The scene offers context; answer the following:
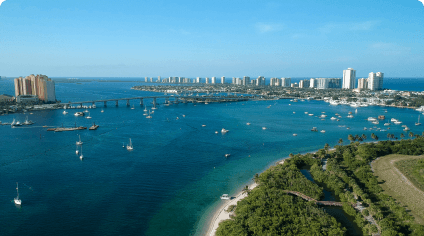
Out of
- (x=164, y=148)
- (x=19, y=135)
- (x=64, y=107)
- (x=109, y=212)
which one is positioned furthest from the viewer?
(x=64, y=107)

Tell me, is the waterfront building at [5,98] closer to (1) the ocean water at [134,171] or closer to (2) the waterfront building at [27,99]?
(2) the waterfront building at [27,99]

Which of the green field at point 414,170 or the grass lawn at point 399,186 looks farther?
the green field at point 414,170

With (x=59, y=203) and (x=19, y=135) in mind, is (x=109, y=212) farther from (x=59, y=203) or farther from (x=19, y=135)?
(x=19, y=135)

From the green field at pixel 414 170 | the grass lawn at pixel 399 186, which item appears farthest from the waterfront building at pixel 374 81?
the green field at pixel 414 170

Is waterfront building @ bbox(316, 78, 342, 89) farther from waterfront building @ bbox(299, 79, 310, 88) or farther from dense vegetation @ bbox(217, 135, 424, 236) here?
dense vegetation @ bbox(217, 135, 424, 236)

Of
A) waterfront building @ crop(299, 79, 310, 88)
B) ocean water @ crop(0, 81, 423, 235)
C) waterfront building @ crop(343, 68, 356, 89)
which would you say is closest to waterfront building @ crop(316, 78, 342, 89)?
waterfront building @ crop(343, 68, 356, 89)

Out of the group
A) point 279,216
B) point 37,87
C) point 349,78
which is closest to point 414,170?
point 279,216

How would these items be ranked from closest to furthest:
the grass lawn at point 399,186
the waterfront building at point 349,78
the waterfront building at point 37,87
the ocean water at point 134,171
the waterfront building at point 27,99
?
the ocean water at point 134,171 < the grass lawn at point 399,186 < the waterfront building at point 27,99 < the waterfront building at point 37,87 < the waterfront building at point 349,78

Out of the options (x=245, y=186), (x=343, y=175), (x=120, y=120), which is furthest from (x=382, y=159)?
(x=120, y=120)

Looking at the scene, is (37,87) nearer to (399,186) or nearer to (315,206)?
(315,206)
